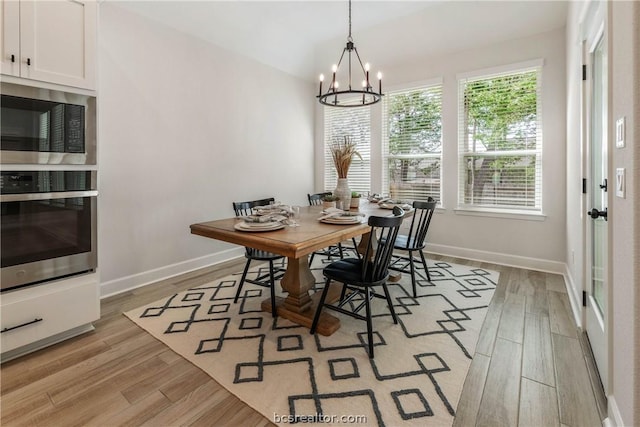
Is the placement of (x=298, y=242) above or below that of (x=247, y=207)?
below

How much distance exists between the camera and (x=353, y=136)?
5.31m

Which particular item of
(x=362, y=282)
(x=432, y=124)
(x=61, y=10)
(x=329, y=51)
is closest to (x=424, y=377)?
(x=362, y=282)

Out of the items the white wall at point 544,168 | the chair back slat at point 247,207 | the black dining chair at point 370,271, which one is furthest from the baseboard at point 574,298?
the chair back slat at point 247,207

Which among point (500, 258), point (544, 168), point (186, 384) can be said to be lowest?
point (186, 384)

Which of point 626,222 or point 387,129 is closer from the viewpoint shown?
point 626,222

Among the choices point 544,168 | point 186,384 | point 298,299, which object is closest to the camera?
point 186,384

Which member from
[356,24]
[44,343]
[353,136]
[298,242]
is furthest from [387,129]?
[44,343]

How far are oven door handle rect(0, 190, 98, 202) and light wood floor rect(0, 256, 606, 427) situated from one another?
1.01 meters

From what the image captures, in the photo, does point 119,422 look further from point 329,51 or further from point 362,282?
point 329,51

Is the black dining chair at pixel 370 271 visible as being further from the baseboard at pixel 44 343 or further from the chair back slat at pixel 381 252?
the baseboard at pixel 44 343

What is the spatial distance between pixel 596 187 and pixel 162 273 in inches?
156

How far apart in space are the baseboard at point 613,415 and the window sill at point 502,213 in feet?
9.20

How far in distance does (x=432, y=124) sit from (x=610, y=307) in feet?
11.5

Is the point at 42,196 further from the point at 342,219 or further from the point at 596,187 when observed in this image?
the point at 596,187
